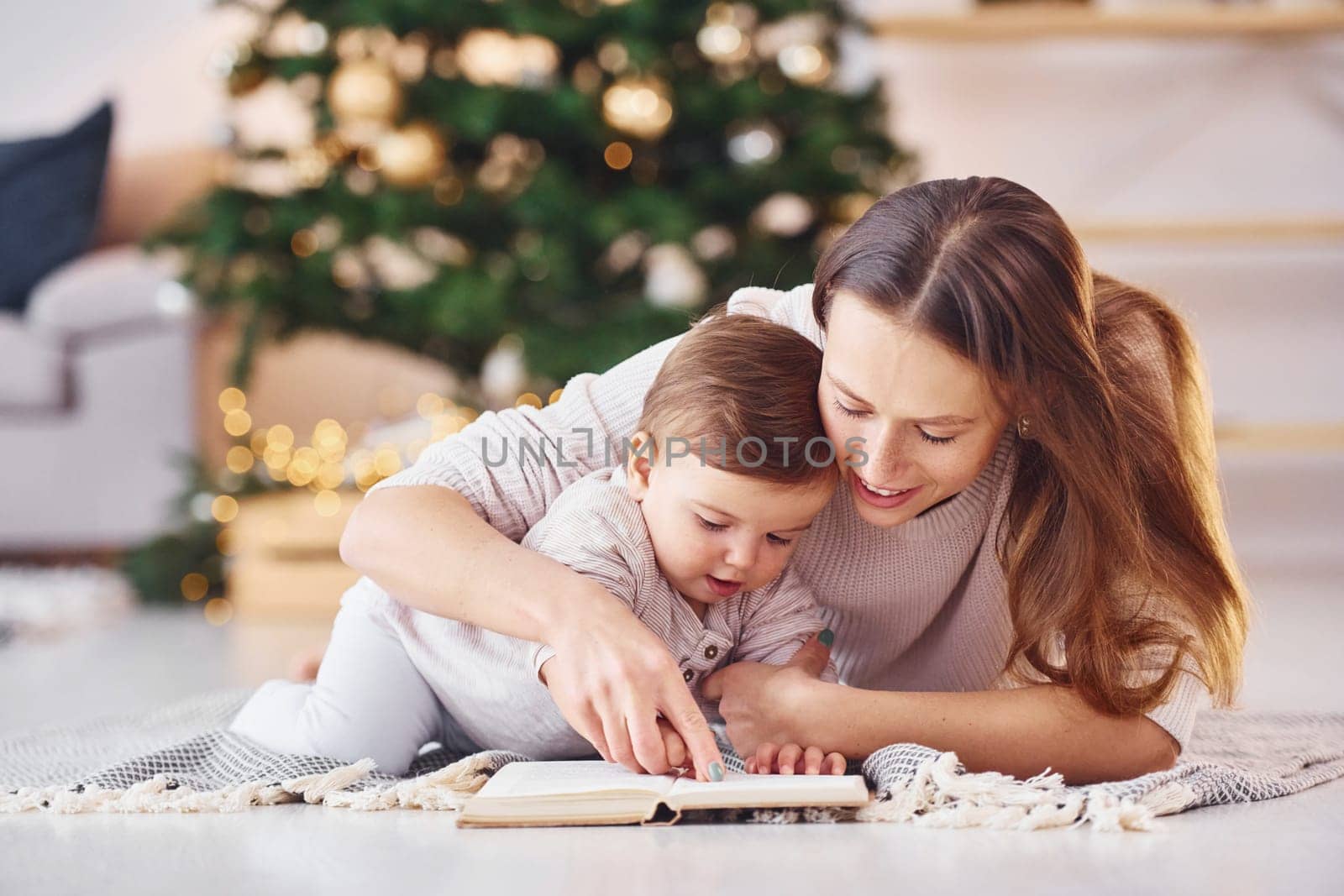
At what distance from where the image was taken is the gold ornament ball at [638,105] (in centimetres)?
247

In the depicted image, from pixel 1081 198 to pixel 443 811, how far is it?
2663mm

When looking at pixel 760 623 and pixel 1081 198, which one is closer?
pixel 760 623

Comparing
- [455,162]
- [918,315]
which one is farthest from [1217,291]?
[918,315]

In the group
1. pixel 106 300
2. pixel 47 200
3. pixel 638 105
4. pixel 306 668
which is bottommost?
pixel 306 668

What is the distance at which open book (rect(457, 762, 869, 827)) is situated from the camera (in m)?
0.99

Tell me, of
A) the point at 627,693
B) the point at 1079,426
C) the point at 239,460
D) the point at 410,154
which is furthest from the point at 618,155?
the point at 627,693

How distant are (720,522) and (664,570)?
72 mm

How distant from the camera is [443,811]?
108cm

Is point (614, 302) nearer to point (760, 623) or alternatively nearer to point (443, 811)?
point (760, 623)

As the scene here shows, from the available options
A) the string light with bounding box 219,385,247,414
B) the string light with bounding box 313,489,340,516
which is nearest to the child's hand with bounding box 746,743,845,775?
the string light with bounding box 313,489,340,516

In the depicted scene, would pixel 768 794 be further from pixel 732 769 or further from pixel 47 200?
pixel 47 200

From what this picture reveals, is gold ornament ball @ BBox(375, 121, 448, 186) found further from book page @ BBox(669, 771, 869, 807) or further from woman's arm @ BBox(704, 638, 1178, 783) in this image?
book page @ BBox(669, 771, 869, 807)

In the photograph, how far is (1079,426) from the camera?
1.12 metres

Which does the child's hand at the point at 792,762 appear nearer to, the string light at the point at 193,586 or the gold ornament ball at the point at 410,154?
the gold ornament ball at the point at 410,154
